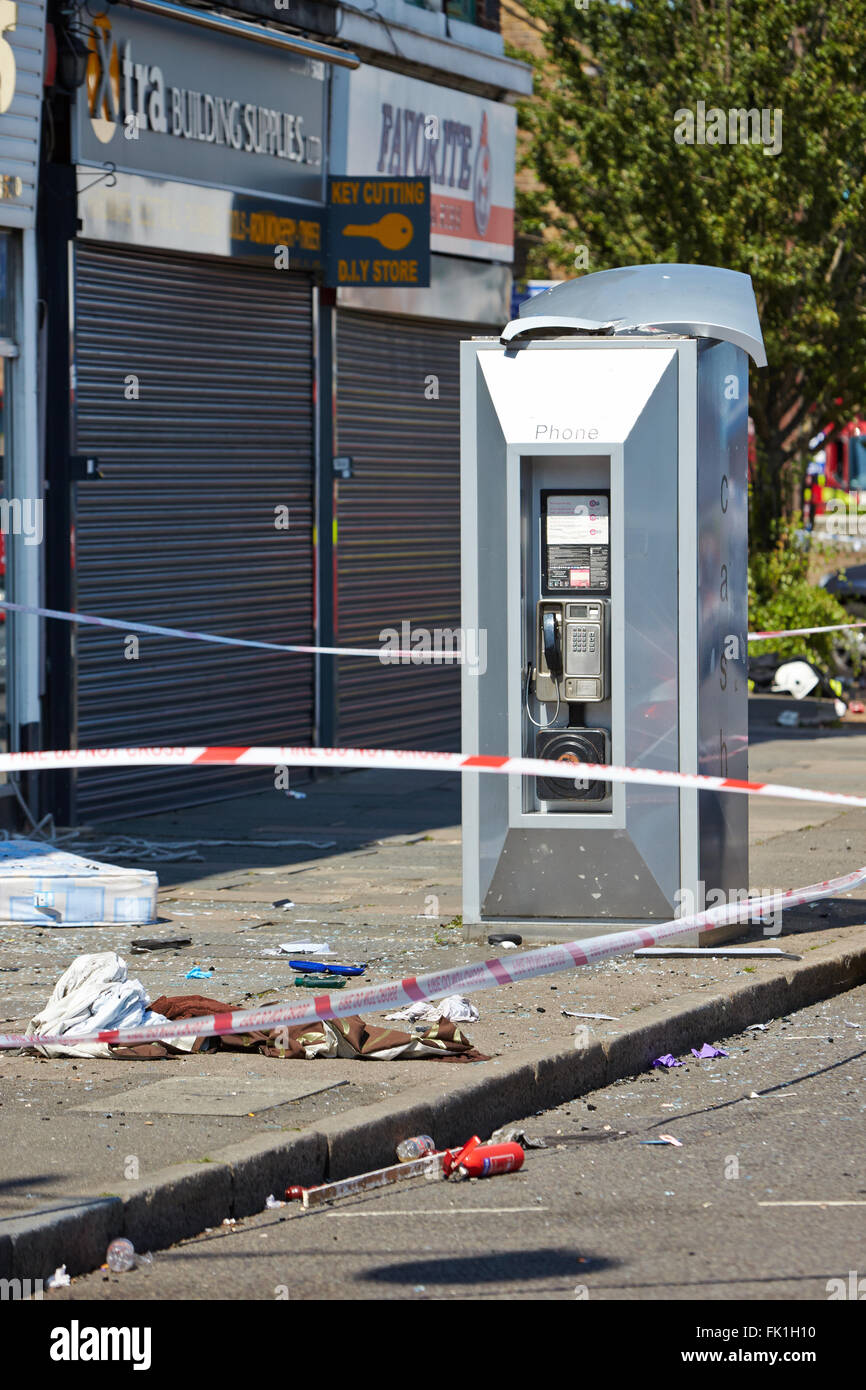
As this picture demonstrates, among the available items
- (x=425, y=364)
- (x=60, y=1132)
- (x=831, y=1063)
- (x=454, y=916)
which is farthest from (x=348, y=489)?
(x=60, y=1132)

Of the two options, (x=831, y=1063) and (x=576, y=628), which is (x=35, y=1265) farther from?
(x=576, y=628)

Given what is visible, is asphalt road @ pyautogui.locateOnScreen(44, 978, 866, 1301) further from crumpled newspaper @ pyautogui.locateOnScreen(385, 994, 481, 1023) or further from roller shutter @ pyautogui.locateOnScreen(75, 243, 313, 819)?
roller shutter @ pyautogui.locateOnScreen(75, 243, 313, 819)

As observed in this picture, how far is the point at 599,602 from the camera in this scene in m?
8.48

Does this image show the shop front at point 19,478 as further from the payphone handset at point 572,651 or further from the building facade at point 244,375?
→ the payphone handset at point 572,651

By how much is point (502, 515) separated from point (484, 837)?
1.30m

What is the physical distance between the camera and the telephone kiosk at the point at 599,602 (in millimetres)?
8336

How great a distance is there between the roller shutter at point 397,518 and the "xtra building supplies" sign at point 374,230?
524 millimetres

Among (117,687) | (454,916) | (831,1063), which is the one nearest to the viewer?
(831,1063)

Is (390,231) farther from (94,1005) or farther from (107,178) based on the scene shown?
(94,1005)

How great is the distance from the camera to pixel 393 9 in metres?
15.2

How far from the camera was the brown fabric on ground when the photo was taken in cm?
664

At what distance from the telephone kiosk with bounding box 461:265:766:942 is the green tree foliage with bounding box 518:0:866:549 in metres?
12.9

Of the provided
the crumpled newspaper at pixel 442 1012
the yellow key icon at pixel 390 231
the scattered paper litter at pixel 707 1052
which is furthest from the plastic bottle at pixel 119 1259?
the yellow key icon at pixel 390 231

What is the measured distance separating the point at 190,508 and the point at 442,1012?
21.4 ft
